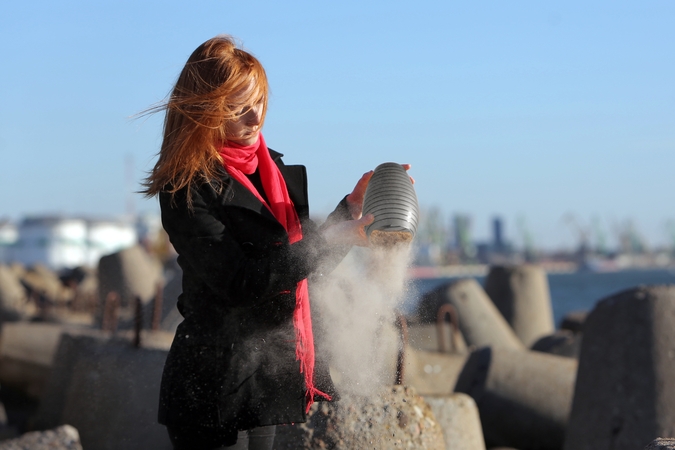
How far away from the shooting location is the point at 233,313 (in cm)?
204

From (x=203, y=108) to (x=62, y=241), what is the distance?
3571 inches

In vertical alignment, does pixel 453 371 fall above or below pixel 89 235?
below

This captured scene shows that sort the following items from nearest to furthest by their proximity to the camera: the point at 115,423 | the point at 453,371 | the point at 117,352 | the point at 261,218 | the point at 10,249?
the point at 261,218 < the point at 115,423 < the point at 117,352 < the point at 453,371 < the point at 10,249

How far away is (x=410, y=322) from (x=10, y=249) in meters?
94.6

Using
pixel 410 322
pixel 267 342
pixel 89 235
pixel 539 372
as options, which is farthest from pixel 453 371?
pixel 89 235

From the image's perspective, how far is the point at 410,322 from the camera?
8.53ft

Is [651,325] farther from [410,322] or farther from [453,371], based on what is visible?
[453,371]

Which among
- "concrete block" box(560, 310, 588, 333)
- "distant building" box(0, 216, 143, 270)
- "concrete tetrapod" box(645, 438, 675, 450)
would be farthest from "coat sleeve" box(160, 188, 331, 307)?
"distant building" box(0, 216, 143, 270)

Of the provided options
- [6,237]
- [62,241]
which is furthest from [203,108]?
[6,237]

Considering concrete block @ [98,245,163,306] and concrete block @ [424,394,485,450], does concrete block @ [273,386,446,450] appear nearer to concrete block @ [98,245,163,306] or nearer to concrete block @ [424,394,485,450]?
concrete block @ [424,394,485,450]

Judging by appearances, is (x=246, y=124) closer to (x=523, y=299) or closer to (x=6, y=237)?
(x=523, y=299)

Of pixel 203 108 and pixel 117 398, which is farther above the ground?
pixel 203 108

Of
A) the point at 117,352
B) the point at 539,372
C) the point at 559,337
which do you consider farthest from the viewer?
the point at 559,337

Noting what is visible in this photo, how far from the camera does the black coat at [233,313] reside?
197 centimetres
